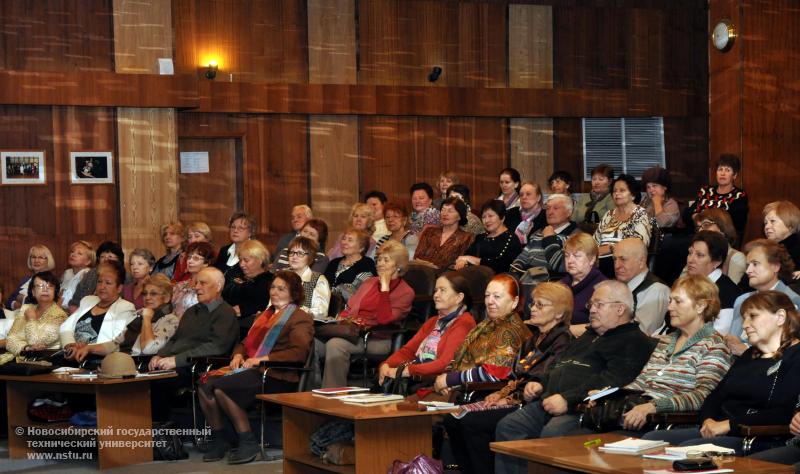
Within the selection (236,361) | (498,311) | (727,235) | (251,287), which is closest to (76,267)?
(251,287)

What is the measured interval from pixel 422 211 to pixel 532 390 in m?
4.12

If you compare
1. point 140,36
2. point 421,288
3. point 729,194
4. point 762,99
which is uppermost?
point 140,36

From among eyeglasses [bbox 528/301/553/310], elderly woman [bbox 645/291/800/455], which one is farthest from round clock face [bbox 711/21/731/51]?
elderly woman [bbox 645/291/800/455]

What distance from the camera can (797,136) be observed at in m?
8.05

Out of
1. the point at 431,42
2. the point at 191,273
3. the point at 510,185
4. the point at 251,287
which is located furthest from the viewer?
the point at 431,42

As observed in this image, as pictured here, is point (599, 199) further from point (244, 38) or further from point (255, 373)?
point (244, 38)

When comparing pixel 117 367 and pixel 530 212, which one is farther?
pixel 530 212

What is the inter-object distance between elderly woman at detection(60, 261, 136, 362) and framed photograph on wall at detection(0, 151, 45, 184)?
Result: 8.44 ft

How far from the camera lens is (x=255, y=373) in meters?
6.91

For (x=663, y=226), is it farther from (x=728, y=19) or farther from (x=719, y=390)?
(x=719, y=390)

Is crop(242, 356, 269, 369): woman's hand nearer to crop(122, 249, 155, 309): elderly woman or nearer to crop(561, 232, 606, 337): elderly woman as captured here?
crop(122, 249, 155, 309): elderly woman

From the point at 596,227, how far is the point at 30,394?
399cm

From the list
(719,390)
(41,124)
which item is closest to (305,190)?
(41,124)

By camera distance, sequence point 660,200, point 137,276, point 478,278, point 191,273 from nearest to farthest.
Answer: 1. point 478,278
2. point 660,200
3. point 191,273
4. point 137,276
